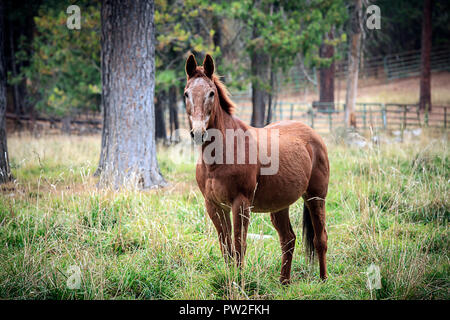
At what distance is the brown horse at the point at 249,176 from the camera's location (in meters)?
3.04

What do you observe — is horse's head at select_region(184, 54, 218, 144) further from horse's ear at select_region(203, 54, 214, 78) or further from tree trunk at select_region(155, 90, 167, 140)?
tree trunk at select_region(155, 90, 167, 140)

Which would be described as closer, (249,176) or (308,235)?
(249,176)

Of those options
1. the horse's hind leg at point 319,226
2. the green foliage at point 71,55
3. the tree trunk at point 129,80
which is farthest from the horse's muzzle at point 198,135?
the green foliage at point 71,55

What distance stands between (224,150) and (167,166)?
5479mm

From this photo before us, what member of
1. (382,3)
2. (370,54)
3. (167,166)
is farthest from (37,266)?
(370,54)

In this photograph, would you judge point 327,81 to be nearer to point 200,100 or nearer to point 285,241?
point 285,241

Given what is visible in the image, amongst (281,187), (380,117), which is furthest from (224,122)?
(380,117)

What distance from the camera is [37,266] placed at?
336cm

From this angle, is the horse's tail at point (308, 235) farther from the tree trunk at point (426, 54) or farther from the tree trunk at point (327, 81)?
the tree trunk at point (327, 81)

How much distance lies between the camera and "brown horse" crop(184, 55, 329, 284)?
3.04 metres

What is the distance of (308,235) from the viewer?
403 centimetres

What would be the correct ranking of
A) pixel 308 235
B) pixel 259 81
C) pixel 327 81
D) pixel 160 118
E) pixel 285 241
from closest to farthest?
pixel 285 241, pixel 308 235, pixel 259 81, pixel 160 118, pixel 327 81

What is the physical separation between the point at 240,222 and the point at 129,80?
4.34 m
